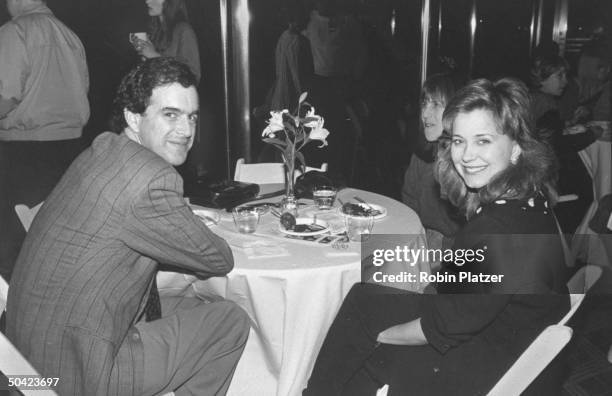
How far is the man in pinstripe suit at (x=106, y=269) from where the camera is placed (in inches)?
53.9

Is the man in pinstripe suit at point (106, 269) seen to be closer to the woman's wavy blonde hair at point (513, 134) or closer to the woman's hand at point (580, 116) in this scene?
the woman's wavy blonde hair at point (513, 134)

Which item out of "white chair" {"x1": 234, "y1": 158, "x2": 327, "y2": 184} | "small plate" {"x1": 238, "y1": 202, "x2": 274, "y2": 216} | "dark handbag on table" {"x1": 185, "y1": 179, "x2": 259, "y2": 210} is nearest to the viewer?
"small plate" {"x1": 238, "y1": 202, "x2": 274, "y2": 216}

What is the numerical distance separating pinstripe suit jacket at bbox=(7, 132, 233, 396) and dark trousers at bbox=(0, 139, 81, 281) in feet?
7.69

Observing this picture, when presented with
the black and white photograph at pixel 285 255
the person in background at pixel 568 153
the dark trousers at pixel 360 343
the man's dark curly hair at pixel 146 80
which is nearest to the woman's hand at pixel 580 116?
the black and white photograph at pixel 285 255

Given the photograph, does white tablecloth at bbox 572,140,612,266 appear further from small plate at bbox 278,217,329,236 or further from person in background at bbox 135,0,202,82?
person in background at bbox 135,0,202,82

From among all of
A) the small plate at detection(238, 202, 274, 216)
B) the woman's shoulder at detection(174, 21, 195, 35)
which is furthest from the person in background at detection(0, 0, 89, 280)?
the small plate at detection(238, 202, 274, 216)

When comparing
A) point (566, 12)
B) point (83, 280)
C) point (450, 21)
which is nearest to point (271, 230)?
point (83, 280)

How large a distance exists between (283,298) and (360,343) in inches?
11.6

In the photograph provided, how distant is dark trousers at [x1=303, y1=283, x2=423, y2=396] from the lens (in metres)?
1.64

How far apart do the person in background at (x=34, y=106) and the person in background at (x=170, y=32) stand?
1099 mm

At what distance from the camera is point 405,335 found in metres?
1.58

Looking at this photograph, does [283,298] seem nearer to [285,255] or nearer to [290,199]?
[285,255]

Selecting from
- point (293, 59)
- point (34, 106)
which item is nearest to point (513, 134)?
point (34, 106)

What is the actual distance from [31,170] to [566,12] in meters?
6.24
